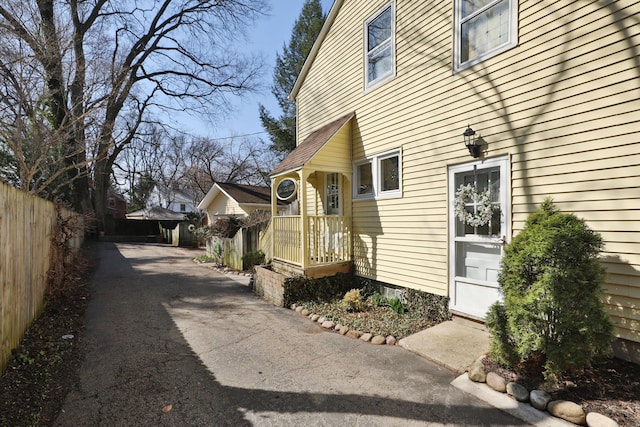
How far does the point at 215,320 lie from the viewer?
18.0 ft

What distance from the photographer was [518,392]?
2.96 meters

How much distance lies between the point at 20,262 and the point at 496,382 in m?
5.60

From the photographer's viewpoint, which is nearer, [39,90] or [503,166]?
[503,166]

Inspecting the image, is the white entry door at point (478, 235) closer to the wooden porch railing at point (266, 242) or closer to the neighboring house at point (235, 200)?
the wooden porch railing at point (266, 242)

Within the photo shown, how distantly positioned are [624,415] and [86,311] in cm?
751

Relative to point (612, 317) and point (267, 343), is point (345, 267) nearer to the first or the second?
point (267, 343)

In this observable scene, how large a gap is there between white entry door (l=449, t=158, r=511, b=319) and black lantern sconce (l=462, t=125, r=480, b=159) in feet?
0.56

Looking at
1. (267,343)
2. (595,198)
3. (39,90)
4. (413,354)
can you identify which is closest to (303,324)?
(267,343)

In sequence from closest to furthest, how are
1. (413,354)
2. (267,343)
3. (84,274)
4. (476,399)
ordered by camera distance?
(476,399) < (413,354) < (267,343) < (84,274)

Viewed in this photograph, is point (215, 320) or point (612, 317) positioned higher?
point (612, 317)

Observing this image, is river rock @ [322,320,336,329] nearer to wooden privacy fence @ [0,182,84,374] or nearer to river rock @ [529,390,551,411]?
river rock @ [529,390,551,411]

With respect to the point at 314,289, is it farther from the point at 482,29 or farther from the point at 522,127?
the point at 482,29

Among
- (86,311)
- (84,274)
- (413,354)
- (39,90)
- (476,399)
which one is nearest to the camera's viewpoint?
(476,399)

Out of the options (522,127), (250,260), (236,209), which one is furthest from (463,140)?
(236,209)
